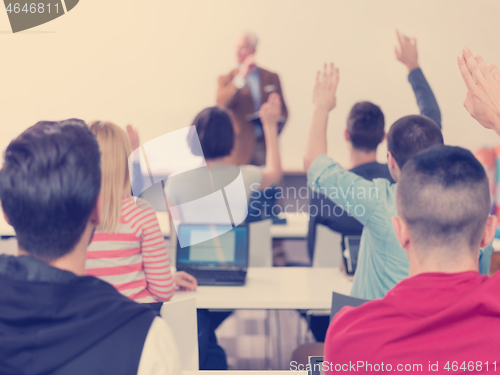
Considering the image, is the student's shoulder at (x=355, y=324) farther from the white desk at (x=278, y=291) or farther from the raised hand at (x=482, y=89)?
the white desk at (x=278, y=291)

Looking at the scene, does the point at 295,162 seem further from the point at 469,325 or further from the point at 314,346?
the point at 469,325

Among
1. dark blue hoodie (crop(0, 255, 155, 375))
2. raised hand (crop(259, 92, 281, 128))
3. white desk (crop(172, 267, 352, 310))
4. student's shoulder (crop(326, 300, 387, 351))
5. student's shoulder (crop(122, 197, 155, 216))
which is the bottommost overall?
white desk (crop(172, 267, 352, 310))

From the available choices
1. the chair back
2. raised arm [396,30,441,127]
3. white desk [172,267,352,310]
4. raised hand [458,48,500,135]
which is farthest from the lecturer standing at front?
raised hand [458,48,500,135]

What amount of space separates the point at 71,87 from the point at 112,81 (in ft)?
1.29

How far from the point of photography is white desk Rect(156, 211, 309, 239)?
327 cm

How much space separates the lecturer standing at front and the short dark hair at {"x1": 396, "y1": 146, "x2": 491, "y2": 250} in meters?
3.20

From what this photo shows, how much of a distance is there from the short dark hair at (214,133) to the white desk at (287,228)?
1027mm

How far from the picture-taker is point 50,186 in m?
0.68

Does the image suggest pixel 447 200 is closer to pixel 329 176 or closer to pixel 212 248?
pixel 329 176

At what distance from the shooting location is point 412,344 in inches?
28.7

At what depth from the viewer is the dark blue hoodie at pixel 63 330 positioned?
652 mm

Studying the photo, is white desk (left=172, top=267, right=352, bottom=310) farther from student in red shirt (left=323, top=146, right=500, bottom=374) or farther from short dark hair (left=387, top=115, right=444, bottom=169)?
student in red shirt (left=323, top=146, right=500, bottom=374)

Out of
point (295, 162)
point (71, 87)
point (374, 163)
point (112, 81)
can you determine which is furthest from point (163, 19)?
point (374, 163)

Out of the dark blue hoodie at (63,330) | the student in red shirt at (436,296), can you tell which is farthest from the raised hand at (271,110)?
the dark blue hoodie at (63,330)
